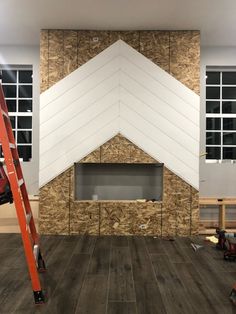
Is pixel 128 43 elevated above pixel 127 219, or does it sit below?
above

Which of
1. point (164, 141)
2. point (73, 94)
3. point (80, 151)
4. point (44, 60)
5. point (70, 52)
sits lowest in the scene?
point (80, 151)

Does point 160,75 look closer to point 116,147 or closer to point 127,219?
point 116,147

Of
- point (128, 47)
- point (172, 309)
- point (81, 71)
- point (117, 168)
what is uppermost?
point (128, 47)

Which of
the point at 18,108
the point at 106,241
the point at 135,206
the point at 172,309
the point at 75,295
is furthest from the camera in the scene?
the point at 18,108

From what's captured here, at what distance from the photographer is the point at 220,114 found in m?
5.20

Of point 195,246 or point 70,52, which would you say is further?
point 70,52

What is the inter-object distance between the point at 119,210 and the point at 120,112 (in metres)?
1.54

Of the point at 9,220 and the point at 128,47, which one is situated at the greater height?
the point at 128,47

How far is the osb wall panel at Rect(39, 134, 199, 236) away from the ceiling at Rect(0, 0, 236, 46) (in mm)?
1721

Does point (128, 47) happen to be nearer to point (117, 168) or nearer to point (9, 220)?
point (117, 168)

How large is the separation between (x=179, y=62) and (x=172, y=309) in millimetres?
3507

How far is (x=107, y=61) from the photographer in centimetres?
440

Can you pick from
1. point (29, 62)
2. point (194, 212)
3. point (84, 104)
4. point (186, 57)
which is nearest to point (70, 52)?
point (84, 104)

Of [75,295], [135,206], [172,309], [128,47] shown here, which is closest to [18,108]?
[128,47]
